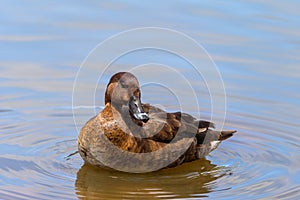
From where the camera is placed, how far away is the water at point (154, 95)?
9.67m

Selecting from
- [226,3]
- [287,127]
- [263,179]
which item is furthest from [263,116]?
[226,3]

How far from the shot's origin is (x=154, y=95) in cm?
1234

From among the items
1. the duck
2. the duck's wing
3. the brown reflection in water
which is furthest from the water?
the duck's wing

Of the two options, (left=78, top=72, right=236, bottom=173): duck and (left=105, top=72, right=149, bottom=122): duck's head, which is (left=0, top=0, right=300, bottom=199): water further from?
(left=105, top=72, right=149, bottom=122): duck's head

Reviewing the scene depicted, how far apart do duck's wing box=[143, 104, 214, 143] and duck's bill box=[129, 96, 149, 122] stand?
34 cm

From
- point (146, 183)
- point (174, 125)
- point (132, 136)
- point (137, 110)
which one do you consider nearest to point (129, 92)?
point (137, 110)

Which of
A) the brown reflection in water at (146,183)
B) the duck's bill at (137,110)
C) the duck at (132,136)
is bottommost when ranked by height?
the brown reflection in water at (146,183)

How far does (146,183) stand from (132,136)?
747 mm

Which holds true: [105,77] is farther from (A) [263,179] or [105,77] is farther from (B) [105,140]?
(A) [263,179]

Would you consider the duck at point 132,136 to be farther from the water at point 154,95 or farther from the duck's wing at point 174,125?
the water at point 154,95

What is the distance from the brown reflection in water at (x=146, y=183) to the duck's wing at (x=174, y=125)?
41cm

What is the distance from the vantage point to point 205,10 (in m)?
15.0

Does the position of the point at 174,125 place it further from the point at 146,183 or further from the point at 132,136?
the point at 146,183

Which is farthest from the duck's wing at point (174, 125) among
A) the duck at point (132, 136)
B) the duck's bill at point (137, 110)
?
the duck's bill at point (137, 110)
